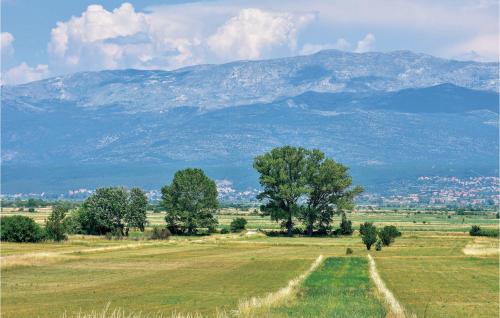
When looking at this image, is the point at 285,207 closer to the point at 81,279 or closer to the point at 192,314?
the point at 81,279

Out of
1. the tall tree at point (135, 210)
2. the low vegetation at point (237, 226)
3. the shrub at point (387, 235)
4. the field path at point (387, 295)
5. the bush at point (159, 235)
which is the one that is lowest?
the field path at point (387, 295)

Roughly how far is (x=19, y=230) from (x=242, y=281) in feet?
150

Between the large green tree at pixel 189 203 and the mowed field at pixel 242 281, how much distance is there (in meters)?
25.9

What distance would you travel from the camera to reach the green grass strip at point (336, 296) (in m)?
32.0

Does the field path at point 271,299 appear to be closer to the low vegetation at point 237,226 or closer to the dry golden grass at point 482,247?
the dry golden grass at point 482,247

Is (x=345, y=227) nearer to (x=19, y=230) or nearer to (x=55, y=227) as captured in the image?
(x=55, y=227)

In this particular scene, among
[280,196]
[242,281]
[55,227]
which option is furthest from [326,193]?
[242,281]

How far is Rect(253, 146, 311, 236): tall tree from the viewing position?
109m

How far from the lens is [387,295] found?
127ft

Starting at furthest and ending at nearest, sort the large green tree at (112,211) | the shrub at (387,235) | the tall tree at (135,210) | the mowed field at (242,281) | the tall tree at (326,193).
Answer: the tall tree at (326,193)
the tall tree at (135,210)
the large green tree at (112,211)
the shrub at (387,235)
the mowed field at (242,281)

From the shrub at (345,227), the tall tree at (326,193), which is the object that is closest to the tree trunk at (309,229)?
the tall tree at (326,193)

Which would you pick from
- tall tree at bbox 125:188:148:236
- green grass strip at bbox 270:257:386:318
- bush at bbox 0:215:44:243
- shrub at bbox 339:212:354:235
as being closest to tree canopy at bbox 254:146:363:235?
shrub at bbox 339:212:354:235

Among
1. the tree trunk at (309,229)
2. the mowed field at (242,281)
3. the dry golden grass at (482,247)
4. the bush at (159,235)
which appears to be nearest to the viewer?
the mowed field at (242,281)

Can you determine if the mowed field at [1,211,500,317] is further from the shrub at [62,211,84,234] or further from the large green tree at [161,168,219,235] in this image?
the large green tree at [161,168,219,235]
